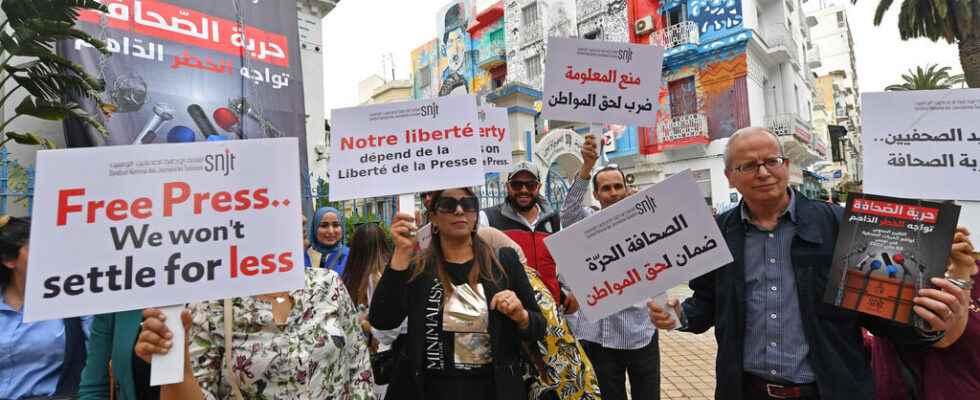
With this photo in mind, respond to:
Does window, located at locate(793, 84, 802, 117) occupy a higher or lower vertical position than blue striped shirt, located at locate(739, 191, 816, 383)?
higher

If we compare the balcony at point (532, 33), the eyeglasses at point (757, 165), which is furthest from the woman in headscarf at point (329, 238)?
the balcony at point (532, 33)

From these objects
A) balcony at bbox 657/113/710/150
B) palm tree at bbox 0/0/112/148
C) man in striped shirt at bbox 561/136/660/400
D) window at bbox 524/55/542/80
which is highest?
window at bbox 524/55/542/80

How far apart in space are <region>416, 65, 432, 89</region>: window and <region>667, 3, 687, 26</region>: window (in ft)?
58.8

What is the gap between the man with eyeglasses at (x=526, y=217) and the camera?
3.29 m

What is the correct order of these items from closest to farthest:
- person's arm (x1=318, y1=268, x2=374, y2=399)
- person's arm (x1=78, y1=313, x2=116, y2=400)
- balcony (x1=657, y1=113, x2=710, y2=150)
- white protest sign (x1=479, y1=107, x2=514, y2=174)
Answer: person's arm (x1=78, y1=313, x2=116, y2=400) → person's arm (x1=318, y1=268, x2=374, y2=399) → white protest sign (x1=479, y1=107, x2=514, y2=174) → balcony (x1=657, y1=113, x2=710, y2=150)

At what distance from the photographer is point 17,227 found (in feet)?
7.27

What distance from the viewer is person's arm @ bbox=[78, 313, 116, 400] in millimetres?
1706

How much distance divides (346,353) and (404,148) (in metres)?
1.23

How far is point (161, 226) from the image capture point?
5.44 ft

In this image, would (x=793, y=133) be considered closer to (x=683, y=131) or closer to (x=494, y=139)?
(x=683, y=131)

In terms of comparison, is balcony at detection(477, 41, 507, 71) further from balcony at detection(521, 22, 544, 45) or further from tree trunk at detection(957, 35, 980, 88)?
tree trunk at detection(957, 35, 980, 88)

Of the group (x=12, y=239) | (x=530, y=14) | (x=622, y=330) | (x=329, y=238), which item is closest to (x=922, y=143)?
(x=622, y=330)

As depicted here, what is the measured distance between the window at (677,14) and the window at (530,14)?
6.24 metres

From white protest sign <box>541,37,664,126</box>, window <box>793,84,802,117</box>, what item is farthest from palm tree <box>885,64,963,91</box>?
white protest sign <box>541,37,664,126</box>
